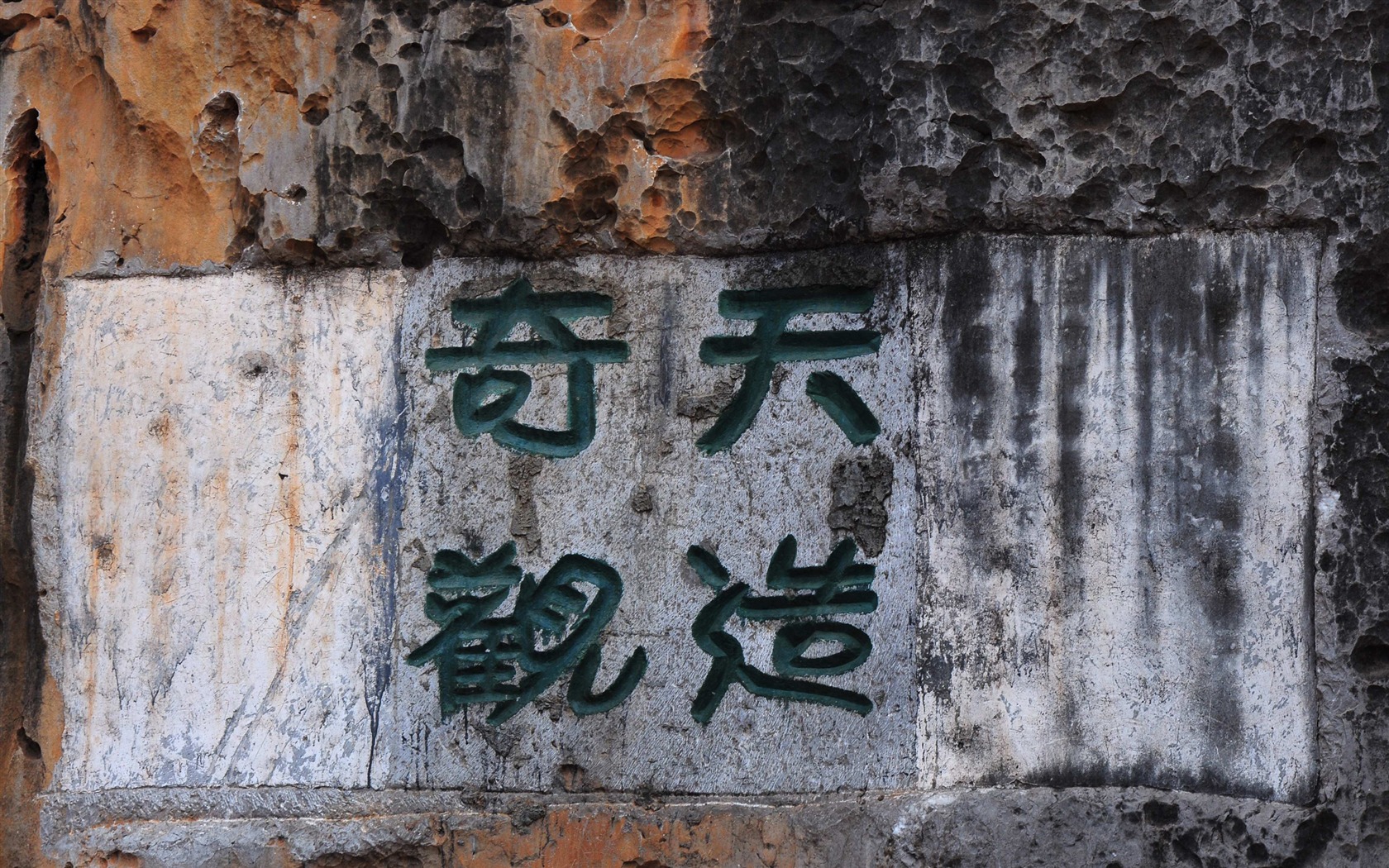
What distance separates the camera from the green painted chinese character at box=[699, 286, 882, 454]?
8.60 ft

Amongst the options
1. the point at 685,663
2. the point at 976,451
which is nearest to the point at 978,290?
the point at 976,451

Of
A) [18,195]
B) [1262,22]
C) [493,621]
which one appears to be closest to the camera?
[1262,22]

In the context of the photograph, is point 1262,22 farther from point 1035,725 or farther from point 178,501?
point 178,501

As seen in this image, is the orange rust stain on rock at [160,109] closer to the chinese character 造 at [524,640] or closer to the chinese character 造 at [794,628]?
the chinese character 造 at [524,640]

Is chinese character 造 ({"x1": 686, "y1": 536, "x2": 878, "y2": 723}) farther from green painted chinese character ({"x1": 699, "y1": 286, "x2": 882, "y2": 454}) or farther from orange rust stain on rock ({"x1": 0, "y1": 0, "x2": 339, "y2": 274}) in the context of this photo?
orange rust stain on rock ({"x1": 0, "y1": 0, "x2": 339, "y2": 274})

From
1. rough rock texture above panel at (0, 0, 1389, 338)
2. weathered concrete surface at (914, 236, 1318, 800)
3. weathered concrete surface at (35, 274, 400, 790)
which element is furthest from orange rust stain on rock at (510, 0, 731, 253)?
weathered concrete surface at (914, 236, 1318, 800)

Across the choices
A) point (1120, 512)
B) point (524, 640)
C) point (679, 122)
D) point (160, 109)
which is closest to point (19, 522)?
point (160, 109)

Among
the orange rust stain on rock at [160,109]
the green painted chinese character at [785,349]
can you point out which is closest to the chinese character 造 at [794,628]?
the green painted chinese character at [785,349]

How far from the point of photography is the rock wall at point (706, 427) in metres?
2.50

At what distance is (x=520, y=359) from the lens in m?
2.70

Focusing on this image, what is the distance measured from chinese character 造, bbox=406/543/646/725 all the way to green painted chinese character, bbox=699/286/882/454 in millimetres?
462

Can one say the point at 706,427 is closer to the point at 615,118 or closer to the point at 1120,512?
the point at 615,118

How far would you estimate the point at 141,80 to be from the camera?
2727 mm

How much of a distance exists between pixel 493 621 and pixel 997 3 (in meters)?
1.81
